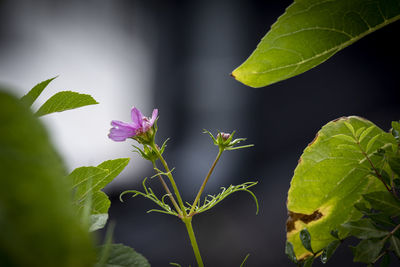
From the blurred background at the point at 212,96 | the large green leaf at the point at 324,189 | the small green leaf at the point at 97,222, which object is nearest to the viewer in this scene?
the small green leaf at the point at 97,222

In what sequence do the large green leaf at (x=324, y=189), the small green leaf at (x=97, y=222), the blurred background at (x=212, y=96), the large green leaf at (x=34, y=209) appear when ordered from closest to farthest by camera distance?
the large green leaf at (x=34, y=209), the small green leaf at (x=97, y=222), the large green leaf at (x=324, y=189), the blurred background at (x=212, y=96)

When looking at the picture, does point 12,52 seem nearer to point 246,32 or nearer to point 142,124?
point 246,32

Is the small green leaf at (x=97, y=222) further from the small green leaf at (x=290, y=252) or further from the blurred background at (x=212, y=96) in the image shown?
the blurred background at (x=212, y=96)

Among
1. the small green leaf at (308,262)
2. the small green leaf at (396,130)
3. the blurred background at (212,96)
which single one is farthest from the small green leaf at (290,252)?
the blurred background at (212,96)

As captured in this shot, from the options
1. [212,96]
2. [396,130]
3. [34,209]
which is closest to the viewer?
[34,209]

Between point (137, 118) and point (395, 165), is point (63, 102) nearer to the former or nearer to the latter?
point (137, 118)

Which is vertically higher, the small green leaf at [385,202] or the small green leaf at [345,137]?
the small green leaf at [345,137]

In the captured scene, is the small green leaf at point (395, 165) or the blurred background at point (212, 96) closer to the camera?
the small green leaf at point (395, 165)

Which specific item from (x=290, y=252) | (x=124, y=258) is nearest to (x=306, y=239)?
(x=290, y=252)
